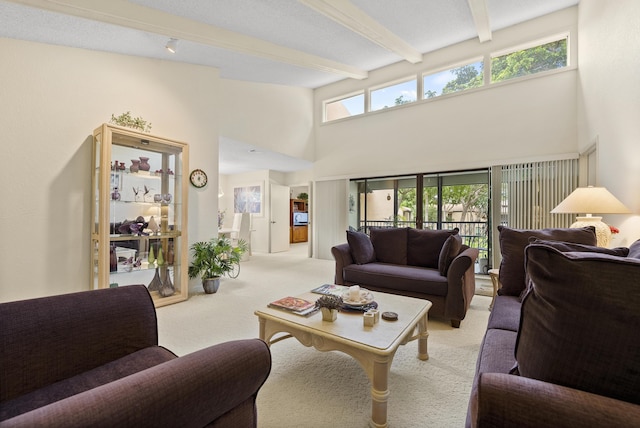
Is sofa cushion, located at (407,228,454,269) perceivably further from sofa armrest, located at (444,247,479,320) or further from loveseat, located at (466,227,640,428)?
loveseat, located at (466,227,640,428)

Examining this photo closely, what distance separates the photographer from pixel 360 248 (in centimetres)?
336

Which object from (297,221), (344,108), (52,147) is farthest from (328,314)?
(297,221)

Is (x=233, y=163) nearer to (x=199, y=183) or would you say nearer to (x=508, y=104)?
(x=199, y=183)

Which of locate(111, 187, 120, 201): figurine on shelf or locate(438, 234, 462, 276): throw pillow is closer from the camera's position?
locate(438, 234, 462, 276): throw pillow

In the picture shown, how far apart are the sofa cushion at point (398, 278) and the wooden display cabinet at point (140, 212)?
208 cm

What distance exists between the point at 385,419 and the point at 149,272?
310 cm

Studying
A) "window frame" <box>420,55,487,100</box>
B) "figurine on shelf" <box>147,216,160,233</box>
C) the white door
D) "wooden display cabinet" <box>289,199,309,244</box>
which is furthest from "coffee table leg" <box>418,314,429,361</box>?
"wooden display cabinet" <box>289,199,309,244</box>

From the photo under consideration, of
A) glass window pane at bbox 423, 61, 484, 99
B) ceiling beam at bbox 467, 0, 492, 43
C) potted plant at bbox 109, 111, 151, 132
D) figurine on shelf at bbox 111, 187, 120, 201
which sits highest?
ceiling beam at bbox 467, 0, 492, 43

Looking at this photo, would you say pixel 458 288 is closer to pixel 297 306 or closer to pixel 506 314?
pixel 506 314

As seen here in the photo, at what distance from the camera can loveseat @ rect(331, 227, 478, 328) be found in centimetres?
259

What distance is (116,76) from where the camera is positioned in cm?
309

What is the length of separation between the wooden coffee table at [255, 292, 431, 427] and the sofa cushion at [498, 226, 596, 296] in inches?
25.7

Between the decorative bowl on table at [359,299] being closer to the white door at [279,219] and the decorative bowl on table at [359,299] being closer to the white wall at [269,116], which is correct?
the white wall at [269,116]

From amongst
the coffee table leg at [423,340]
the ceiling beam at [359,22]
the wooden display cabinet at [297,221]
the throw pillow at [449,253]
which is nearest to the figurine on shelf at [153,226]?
the ceiling beam at [359,22]
